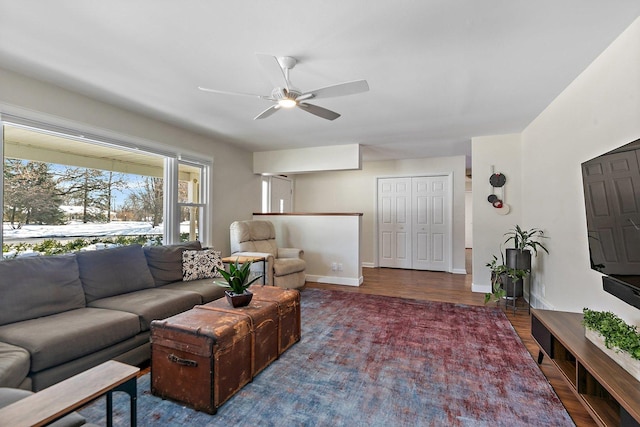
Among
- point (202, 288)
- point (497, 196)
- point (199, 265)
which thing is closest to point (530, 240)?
point (497, 196)

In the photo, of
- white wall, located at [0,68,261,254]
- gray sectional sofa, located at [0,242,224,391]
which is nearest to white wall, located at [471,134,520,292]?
gray sectional sofa, located at [0,242,224,391]

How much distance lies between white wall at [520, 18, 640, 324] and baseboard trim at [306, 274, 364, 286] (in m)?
2.39

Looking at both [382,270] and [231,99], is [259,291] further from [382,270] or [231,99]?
[382,270]

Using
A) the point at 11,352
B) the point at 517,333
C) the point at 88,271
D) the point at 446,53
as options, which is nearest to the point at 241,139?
the point at 88,271

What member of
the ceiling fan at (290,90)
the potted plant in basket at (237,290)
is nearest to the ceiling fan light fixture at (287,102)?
the ceiling fan at (290,90)

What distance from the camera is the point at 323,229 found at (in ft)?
16.9

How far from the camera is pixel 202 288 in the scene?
297 cm

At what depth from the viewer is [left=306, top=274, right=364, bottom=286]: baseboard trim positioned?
16.0 feet

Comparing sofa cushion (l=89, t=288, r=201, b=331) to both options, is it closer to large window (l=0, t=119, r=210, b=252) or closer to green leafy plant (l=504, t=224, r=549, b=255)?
large window (l=0, t=119, r=210, b=252)

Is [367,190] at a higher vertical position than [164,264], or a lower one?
higher

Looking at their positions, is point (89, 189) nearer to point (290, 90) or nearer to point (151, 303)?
point (151, 303)

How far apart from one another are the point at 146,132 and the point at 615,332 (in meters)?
4.39

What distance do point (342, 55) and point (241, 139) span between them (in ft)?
9.28

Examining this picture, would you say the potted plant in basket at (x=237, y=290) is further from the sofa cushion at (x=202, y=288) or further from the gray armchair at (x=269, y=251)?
the gray armchair at (x=269, y=251)
